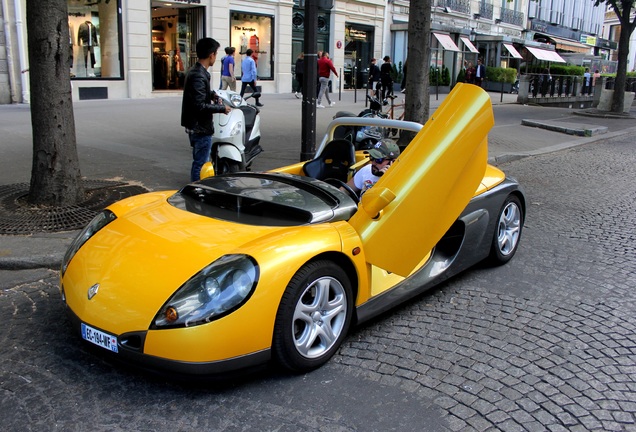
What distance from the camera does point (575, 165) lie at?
1099 cm

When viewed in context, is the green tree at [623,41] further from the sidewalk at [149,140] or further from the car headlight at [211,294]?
the car headlight at [211,294]

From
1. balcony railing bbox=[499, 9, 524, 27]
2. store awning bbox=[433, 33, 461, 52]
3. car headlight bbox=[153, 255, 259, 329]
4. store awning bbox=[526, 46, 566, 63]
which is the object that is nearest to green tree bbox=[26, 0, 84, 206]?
car headlight bbox=[153, 255, 259, 329]

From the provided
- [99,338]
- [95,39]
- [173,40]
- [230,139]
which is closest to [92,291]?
[99,338]

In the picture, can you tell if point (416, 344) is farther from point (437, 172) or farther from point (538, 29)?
point (538, 29)

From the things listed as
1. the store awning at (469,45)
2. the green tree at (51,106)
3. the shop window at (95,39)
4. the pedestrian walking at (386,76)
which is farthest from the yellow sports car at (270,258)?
the store awning at (469,45)

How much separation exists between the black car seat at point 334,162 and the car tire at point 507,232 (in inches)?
53.4

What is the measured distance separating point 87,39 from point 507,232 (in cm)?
1718

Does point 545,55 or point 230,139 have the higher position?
point 545,55

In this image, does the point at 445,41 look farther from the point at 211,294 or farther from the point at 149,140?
the point at 211,294

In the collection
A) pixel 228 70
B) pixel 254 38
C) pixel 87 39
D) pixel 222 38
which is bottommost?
pixel 228 70

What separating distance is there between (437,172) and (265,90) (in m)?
21.0

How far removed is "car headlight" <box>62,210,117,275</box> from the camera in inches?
139

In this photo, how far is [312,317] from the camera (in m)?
3.18

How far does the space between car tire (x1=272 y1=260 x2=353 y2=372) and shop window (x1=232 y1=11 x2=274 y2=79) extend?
799 inches
